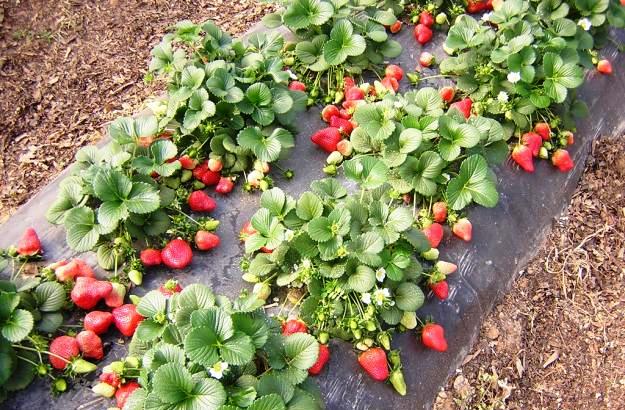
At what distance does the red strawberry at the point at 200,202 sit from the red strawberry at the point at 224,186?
88 mm

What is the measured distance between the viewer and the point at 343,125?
9.59 ft

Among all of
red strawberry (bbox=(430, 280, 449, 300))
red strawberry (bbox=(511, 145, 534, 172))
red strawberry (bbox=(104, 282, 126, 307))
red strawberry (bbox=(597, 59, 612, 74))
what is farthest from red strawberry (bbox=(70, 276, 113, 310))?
red strawberry (bbox=(597, 59, 612, 74))

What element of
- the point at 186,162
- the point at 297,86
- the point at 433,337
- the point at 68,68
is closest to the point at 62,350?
the point at 186,162

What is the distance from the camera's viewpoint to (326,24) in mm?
3139

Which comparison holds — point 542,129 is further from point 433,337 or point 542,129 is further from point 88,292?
point 88,292

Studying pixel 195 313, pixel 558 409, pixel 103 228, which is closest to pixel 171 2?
pixel 103 228

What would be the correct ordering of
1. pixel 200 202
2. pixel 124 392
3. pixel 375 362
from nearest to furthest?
pixel 124 392 < pixel 375 362 < pixel 200 202

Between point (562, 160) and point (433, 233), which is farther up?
point (433, 233)

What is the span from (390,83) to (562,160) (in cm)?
90

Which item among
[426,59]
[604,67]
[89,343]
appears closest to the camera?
[89,343]

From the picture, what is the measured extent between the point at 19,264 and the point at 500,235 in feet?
6.42

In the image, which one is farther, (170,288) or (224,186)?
(224,186)

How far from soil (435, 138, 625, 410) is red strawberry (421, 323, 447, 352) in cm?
26

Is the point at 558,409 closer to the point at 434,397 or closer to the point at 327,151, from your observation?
the point at 434,397
